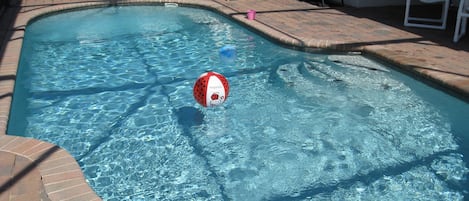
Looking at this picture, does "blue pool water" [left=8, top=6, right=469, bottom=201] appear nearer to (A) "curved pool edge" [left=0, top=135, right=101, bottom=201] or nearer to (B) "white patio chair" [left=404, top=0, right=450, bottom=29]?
(A) "curved pool edge" [left=0, top=135, right=101, bottom=201]

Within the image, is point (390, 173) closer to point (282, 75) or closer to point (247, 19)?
point (282, 75)

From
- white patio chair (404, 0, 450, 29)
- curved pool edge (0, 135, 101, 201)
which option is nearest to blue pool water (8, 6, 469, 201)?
curved pool edge (0, 135, 101, 201)

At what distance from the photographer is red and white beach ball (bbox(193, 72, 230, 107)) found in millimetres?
4328

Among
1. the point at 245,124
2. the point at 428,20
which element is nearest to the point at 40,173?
the point at 245,124

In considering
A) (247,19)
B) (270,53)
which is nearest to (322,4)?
(247,19)

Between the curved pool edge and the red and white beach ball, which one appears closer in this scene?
the curved pool edge

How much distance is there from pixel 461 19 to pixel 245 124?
4.39 metres

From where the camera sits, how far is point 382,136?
4465 millimetres

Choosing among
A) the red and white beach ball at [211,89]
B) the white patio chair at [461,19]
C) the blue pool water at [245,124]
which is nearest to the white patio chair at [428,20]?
the white patio chair at [461,19]

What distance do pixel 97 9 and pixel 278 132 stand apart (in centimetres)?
760

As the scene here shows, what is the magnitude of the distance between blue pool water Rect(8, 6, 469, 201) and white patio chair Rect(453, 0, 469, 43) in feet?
4.78

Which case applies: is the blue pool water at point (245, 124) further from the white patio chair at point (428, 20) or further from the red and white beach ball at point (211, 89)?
the white patio chair at point (428, 20)

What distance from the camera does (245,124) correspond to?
189 inches

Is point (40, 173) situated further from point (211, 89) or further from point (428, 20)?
point (428, 20)
